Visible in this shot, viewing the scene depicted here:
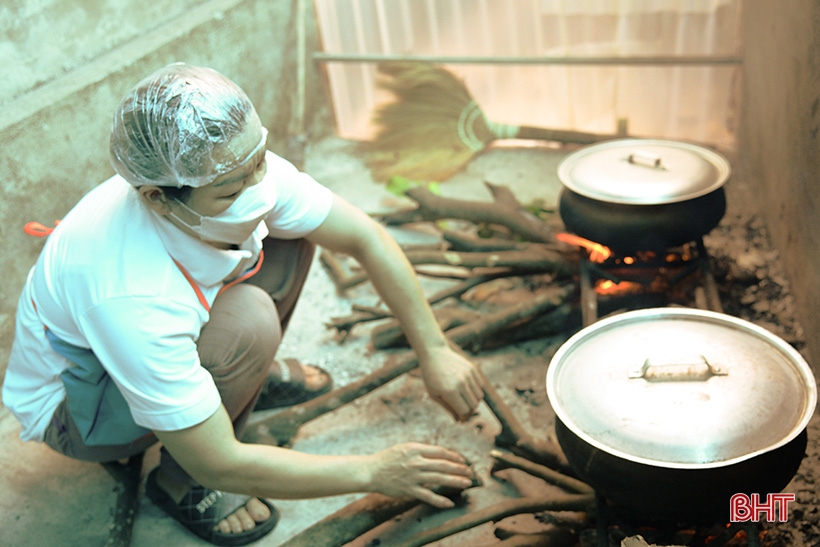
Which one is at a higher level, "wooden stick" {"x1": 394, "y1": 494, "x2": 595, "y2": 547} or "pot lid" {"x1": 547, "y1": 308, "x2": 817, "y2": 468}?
"pot lid" {"x1": 547, "y1": 308, "x2": 817, "y2": 468}

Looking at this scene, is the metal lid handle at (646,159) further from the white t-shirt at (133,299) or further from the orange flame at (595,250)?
the white t-shirt at (133,299)

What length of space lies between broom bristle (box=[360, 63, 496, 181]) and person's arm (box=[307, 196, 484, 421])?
2.37m

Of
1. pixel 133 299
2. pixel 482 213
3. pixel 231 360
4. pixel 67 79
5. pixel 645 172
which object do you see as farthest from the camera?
pixel 482 213

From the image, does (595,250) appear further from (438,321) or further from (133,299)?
(133,299)

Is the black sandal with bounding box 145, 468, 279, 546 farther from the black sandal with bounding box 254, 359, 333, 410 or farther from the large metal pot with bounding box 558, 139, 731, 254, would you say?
the large metal pot with bounding box 558, 139, 731, 254

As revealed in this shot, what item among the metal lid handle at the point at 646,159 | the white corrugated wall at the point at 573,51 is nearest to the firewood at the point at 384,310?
the metal lid handle at the point at 646,159

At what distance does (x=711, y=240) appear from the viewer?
3459 mm

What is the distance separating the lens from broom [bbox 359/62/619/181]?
4.68m

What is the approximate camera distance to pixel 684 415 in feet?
5.46

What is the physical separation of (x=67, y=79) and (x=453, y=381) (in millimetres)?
2248

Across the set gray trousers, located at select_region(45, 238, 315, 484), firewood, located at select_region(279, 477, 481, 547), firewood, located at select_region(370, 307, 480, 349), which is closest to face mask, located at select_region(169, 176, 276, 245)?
gray trousers, located at select_region(45, 238, 315, 484)

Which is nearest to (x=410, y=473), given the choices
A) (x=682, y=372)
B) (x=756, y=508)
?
(x=682, y=372)

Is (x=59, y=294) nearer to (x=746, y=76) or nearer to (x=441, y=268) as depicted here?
(x=441, y=268)

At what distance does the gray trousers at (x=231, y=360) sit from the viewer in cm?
214
